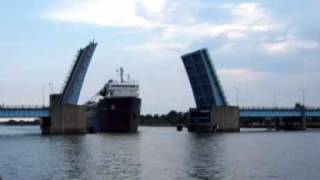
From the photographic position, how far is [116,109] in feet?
395

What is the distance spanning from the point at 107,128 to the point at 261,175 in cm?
8916

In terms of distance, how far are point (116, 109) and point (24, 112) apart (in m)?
17.7

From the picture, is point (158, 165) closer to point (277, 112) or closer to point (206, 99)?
point (206, 99)

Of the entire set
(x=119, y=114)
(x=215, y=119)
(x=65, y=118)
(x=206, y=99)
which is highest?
(x=206, y=99)

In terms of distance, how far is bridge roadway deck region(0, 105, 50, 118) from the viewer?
110000 mm

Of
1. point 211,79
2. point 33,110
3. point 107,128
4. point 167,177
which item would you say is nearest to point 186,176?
point 167,177

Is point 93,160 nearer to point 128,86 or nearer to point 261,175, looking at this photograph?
point 261,175

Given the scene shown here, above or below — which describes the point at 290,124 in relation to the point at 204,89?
below

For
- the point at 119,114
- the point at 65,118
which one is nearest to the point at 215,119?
the point at 119,114

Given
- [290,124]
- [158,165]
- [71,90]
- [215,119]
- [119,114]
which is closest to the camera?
[158,165]

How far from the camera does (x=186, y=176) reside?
37812mm

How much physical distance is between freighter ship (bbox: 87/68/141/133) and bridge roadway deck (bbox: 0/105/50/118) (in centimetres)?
1427

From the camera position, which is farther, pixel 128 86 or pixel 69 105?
pixel 128 86

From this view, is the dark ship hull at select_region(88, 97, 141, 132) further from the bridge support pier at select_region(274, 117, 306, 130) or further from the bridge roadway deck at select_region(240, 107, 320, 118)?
the bridge support pier at select_region(274, 117, 306, 130)
